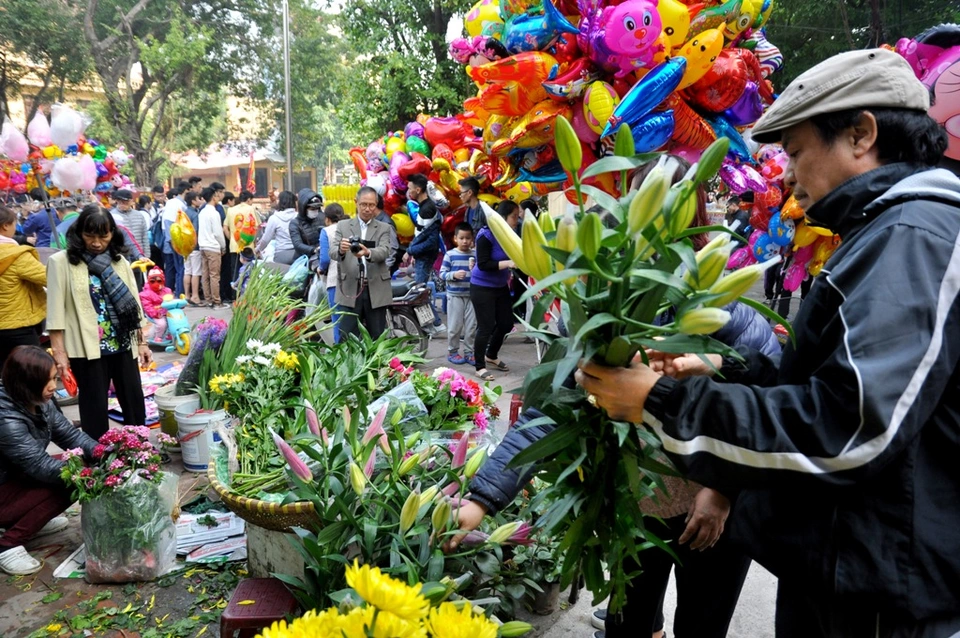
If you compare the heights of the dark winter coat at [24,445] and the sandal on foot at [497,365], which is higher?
the dark winter coat at [24,445]

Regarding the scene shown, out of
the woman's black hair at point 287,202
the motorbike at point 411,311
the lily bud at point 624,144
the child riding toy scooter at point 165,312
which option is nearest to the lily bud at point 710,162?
the lily bud at point 624,144

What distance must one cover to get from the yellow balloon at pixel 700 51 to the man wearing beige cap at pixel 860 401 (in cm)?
370

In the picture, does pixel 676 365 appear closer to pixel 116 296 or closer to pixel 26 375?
pixel 26 375

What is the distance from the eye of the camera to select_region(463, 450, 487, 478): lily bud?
5.23 feet

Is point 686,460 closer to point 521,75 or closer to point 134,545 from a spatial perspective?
point 134,545

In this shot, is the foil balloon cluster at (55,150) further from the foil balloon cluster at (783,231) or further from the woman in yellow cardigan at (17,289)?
the foil balloon cluster at (783,231)

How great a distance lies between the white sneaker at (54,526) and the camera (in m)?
3.17

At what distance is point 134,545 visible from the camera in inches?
106

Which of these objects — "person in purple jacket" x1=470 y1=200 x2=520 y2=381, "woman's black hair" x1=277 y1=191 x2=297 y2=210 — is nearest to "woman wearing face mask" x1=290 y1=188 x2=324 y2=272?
"woman's black hair" x1=277 y1=191 x2=297 y2=210

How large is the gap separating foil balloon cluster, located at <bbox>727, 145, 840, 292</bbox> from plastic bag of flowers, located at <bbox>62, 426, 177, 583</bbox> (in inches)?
171

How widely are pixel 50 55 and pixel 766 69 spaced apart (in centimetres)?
1968

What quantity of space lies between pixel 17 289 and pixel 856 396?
4521mm

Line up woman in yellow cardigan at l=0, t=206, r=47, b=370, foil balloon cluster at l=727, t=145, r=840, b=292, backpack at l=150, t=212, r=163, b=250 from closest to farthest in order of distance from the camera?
1. woman in yellow cardigan at l=0, t=206, r=47, b=370
2. foil balloon cluster at l=727, t=145, r=840, b=292
3. backpack at l=150, t=212, r=163, b=250

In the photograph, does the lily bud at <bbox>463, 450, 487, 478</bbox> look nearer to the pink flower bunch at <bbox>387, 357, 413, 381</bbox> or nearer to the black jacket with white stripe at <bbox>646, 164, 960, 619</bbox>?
the black jacket with white stripe at <bbox>646, 164, 960, 619</bbox>
